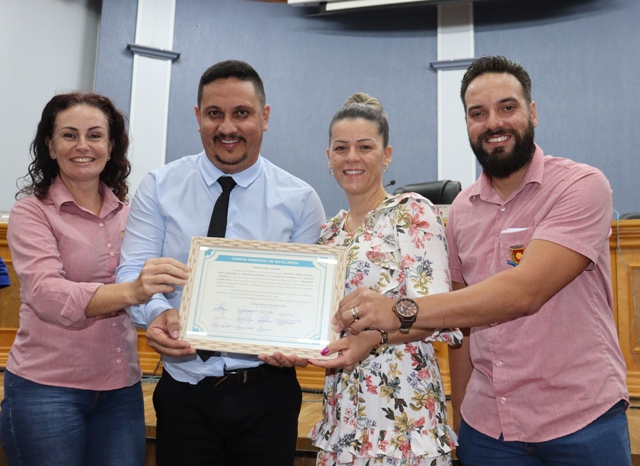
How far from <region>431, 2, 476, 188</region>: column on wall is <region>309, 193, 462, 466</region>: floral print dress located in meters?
4.14

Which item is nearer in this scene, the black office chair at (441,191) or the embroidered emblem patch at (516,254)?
the embroidered emblem patch at (516,254)

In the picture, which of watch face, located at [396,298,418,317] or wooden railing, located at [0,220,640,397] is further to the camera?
wooden railing, located at [0,220,640,397]

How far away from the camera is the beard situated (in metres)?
1.68

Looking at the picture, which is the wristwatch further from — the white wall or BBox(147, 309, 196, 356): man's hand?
the white wall

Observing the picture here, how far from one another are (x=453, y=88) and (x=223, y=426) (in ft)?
16.0

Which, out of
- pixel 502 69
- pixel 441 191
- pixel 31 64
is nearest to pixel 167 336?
pixel 502 69

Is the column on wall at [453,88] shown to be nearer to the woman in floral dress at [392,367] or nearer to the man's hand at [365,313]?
the woman in floral dress at [392,367]

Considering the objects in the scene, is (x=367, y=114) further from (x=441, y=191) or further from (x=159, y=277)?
(x=441, y=191)

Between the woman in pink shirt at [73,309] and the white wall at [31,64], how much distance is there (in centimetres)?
362

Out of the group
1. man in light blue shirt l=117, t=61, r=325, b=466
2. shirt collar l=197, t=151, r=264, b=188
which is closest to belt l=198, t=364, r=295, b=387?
man in light blue shirt l=117, t=61, r=325, b=466

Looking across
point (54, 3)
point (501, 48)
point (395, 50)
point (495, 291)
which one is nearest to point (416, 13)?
point (395, 50)

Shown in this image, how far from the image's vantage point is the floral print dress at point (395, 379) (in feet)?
5.16

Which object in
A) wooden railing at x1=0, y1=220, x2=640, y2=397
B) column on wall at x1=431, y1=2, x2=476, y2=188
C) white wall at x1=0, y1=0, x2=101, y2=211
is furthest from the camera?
column on wall at x1=431, y1=2, x2=476, y2=188

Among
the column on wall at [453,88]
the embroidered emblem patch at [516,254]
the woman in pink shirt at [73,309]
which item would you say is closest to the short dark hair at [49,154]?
the woman in pink shirt at [73,309]
